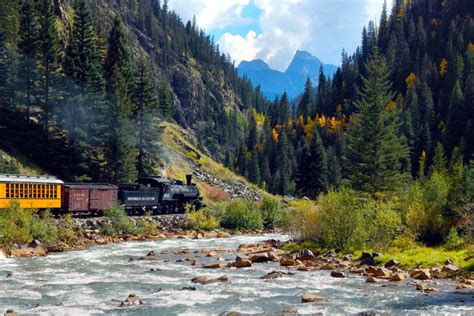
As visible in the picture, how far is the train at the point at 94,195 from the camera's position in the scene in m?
38.0

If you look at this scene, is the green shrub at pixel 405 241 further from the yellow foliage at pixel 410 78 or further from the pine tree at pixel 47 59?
the yellow foliage at pixel 410 78

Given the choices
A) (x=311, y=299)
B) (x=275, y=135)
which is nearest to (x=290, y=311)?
(x=311, y=299)

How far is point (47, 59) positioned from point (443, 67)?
10489 cm

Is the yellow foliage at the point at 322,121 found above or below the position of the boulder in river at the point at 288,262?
above

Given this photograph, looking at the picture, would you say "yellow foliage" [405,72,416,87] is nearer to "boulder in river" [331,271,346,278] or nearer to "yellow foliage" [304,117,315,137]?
"yellow foliage" [304,117,315,137]

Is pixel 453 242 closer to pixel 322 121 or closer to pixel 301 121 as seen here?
pixel 322 121

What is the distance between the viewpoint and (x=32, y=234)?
35.8 meters

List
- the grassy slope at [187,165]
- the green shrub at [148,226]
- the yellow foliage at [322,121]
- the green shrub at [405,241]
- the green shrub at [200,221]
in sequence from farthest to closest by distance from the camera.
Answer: the yellow foliage at [322,121] → the grassy slope at [187,165] → the green shrub at [200,221] → the green shrub at [148,226] → the green shrub at [405,241]

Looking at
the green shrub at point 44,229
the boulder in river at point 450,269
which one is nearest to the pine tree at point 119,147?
the green shrub at point 44,229

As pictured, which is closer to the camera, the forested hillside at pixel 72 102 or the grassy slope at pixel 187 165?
the forested hillside at pixel 72 102

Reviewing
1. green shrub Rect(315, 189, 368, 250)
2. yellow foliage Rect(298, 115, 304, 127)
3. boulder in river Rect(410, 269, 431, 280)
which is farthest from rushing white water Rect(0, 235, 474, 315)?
yellow foliage Rect(298, 115, 304, 127)

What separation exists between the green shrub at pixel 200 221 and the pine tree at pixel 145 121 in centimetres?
1304

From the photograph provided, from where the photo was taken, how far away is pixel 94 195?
150ft

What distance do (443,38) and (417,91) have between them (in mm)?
31773
